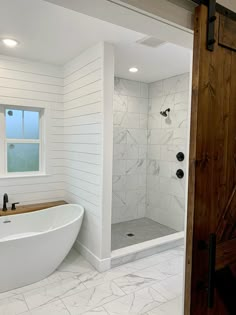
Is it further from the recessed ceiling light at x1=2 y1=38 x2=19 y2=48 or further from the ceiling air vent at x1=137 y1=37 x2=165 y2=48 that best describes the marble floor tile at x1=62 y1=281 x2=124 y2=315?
the recessed ceiling light at x1=2 y1=38 x2=19 y2=48

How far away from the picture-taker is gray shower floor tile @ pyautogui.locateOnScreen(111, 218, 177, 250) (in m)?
3.63

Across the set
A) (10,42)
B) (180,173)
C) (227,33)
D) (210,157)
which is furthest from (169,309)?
(10,42)

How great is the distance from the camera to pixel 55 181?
3.71m

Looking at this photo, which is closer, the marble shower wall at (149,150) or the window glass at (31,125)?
the window glass at (31,125)

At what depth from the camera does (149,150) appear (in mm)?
4680

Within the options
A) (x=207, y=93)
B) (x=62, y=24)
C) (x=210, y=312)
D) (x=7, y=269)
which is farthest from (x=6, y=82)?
(x=210, y=312)

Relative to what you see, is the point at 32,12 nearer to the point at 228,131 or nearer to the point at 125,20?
the point at 125,20

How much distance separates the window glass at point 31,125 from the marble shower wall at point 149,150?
1.34 m

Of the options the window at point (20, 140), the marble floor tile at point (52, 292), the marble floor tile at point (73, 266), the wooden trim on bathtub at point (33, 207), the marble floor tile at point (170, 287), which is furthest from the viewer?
the window at point (20, 140)

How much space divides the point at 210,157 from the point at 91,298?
6.43ft

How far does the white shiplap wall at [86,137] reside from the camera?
2852 millimetres

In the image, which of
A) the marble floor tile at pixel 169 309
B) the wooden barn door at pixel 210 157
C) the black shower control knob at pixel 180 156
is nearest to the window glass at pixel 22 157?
the black shower control knob at pixel 180 156

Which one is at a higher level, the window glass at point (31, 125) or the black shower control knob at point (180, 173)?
the window glass at point (31, 125)

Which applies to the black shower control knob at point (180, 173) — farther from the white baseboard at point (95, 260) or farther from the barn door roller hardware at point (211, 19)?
the barn door roller hardware at point (211, 19)
